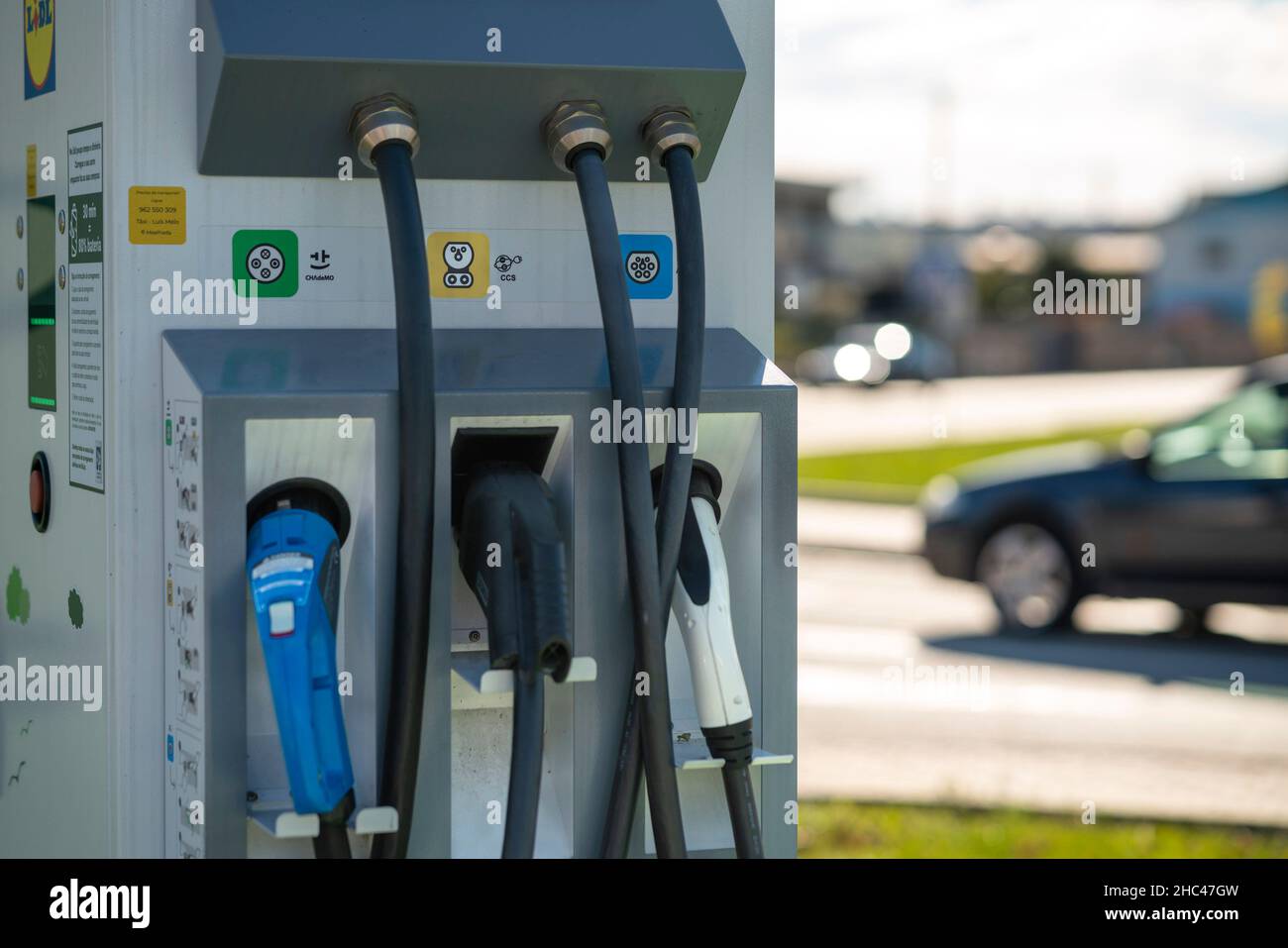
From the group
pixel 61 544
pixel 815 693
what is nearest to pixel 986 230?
pixel 815 693

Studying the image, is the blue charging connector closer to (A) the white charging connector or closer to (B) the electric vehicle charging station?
(B) the electric vehicle charging station

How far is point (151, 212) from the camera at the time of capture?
2.12m

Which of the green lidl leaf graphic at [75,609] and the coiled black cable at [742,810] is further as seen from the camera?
the green lidl leaf graphic at [75,609]

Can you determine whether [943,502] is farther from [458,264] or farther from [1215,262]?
[1215,262]

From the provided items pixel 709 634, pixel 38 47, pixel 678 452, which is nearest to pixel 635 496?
pixel 678 452

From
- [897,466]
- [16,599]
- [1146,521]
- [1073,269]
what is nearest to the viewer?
[16,599]

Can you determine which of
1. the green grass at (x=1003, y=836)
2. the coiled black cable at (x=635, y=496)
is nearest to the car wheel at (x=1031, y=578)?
the green grass at (x=1003, y=836)

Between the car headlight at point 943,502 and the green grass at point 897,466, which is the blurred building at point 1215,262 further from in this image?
the car headlight at point 943,502

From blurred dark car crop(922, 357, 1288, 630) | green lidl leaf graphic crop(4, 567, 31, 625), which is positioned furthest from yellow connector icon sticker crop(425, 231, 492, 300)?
blurred dark car crop(922, 357, 1288, 630)

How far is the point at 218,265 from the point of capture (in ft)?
7.08

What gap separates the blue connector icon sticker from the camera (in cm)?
233

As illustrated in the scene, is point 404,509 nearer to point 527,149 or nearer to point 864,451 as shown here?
point 527,149

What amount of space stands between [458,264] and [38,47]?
2.48 ft

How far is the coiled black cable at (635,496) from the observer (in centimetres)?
196
